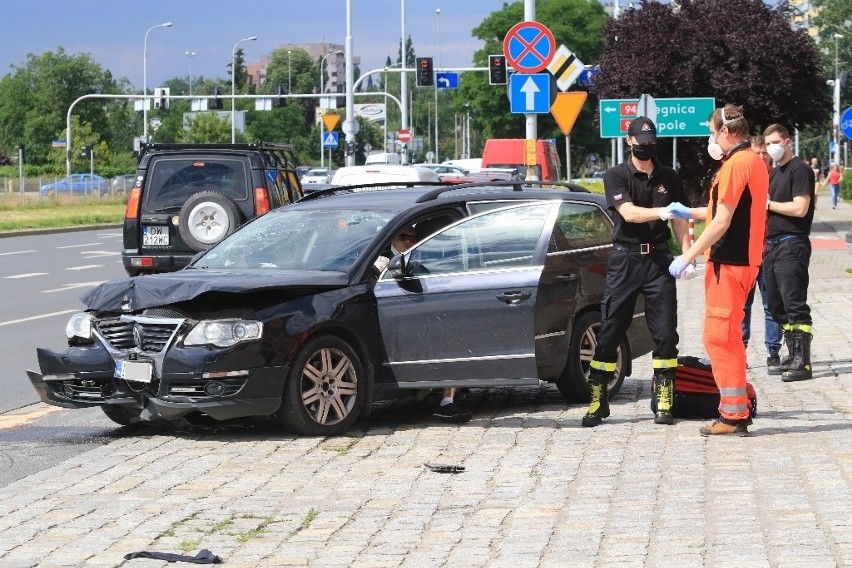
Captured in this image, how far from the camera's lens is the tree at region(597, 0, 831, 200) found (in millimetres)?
39094

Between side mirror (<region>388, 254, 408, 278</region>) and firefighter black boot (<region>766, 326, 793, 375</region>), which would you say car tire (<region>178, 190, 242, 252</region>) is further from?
side mirror (<region>388, 254, 408, 278</region>)

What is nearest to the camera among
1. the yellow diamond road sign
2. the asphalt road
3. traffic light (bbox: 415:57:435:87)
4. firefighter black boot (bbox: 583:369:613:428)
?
the asphalt road

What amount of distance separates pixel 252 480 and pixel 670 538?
243 centimetres

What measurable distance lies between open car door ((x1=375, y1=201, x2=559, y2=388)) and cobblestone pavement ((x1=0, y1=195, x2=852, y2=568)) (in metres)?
0.36

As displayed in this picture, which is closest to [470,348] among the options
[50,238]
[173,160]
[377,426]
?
[377,426]

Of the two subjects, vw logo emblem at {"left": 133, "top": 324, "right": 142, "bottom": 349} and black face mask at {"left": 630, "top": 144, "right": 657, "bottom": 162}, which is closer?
vw logo emblem at {"left": 133, "top": 324, "right": 142, "bottom": 349}

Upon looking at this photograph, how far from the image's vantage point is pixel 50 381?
9.77 metres

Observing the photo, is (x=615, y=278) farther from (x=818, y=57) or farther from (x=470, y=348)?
(x=818, y=57)

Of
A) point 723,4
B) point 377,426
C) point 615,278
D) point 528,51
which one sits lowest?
point 377,426

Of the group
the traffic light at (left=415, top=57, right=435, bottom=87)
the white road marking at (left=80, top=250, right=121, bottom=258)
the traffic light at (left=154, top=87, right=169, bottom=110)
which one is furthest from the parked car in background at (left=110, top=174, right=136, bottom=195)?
the white road marking at (left=80, top=250, right=121, bottom=258)

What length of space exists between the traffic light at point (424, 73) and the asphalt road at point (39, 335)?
19758 mm

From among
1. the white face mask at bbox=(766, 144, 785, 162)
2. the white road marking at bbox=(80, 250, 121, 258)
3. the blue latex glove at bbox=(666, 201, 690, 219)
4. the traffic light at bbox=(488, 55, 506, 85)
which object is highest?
the traffic light at bbox=(488, 55, 506, 85)

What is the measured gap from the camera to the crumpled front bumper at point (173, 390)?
9125 millimetres

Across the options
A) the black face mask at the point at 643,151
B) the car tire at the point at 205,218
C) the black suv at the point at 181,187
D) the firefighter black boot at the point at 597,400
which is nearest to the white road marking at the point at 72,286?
the black suv at the point at 181,187
